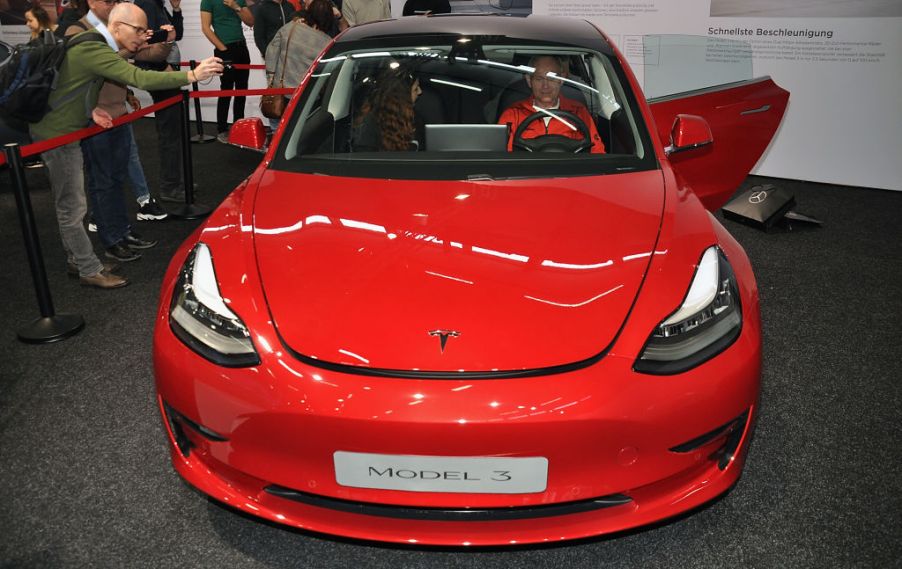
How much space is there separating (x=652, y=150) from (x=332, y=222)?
3.43 ft

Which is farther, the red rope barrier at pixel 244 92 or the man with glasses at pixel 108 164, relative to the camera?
the red rope barrier at pixel 244 92

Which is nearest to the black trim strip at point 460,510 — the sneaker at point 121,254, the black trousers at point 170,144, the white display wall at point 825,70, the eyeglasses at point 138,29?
the eyeglasses at point 138,29

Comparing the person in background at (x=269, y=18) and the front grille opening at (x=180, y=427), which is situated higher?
the person in background at (x=269, y=18)

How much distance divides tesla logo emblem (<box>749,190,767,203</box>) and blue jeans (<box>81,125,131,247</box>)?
148 inches

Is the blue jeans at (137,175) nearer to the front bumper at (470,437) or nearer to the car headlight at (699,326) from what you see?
the front bumper at (470,437)

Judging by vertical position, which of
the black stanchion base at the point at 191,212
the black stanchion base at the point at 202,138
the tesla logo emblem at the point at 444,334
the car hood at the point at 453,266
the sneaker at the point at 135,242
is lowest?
the black stanchion base at the point at 202,138

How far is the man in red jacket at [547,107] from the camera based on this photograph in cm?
275

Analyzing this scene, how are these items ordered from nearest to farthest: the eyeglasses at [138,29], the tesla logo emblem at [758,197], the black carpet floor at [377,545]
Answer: the black carpet floor at [377,545] < the eyeglasses at [138,29] < the tesla logo emblem at [758,197]

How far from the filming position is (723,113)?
3.69 metres

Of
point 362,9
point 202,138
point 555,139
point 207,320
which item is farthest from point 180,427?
point 202,138

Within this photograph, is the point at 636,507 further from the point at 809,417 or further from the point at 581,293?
the point at 809,417

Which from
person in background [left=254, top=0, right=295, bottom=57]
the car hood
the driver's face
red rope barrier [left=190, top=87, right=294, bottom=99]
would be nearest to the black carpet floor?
the car hood

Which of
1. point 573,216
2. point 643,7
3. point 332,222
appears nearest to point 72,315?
point 332,222

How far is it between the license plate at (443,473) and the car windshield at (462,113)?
101 cm
